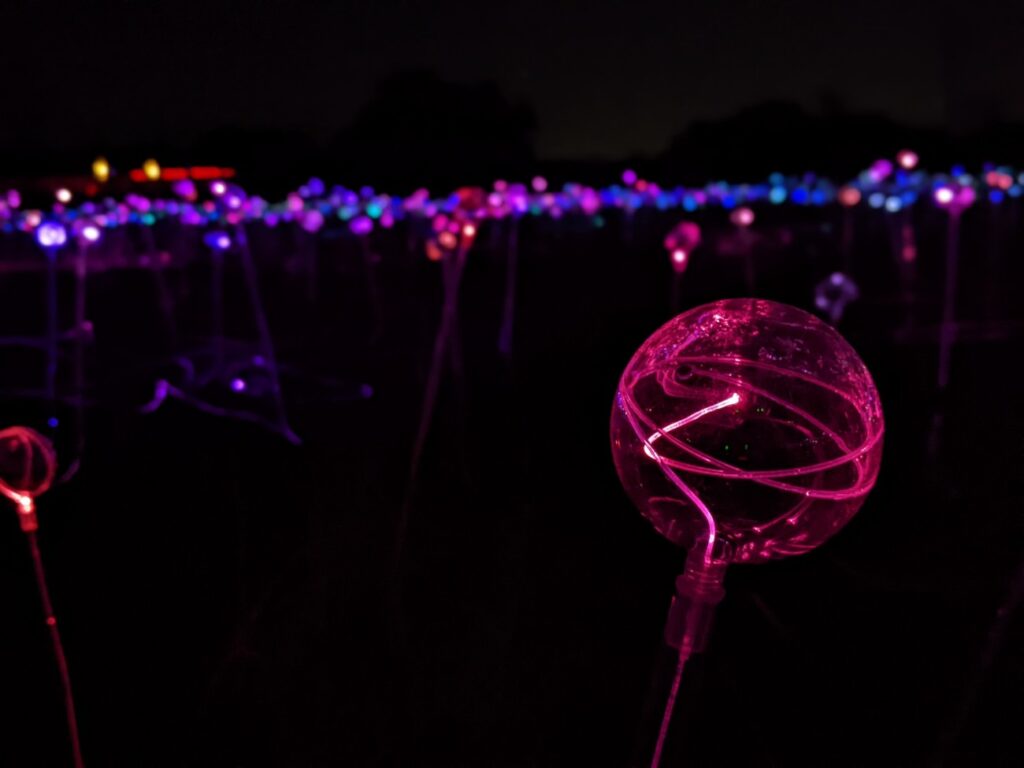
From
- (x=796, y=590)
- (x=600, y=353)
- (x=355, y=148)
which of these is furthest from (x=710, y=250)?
(x=796, y=590)

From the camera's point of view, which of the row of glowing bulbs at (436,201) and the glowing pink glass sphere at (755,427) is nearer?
the glowing pink glass sphere at (755,427)

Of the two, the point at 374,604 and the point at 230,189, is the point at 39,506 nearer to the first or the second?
the point at 374,604

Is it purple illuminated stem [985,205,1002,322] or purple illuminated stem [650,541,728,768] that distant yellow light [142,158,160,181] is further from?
purple illuminated stem [650,541,728,768]

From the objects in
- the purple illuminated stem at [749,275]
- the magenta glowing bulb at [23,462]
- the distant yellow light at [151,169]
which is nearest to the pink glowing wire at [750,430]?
the magenta glowing bulb at [23,462]

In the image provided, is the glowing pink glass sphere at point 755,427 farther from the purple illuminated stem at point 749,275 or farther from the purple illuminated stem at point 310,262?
the purple illuminated stem at point 310,262

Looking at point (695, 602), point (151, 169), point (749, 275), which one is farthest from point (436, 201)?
point (695, 602)

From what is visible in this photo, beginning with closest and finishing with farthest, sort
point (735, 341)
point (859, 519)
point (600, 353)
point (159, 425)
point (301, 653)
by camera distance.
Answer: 1. point (735, 341)
2. point (301, 653)
3. point (859, 519)
4. point (159, 425)
5. point (600, 353)

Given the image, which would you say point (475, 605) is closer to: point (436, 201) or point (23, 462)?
point (23, 462)
